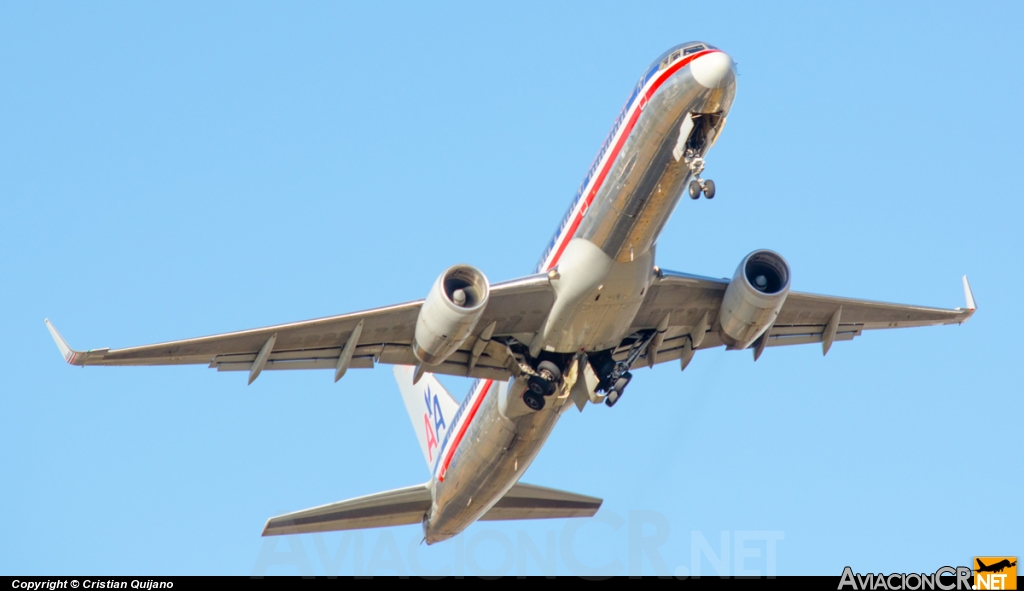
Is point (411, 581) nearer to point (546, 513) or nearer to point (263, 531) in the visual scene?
point (263, 531)

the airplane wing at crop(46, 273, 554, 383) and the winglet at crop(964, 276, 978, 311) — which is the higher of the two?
the winglet at crop(964, 276, 978, 311)

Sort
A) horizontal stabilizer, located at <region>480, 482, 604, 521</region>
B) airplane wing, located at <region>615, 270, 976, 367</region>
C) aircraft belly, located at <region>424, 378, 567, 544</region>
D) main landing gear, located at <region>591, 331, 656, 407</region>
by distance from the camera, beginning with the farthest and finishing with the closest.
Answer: horizontal stabilizer, located at <region>480, 482, 604, 521</region>
aircraft belly, located at <region>424, 378, 567, 544</region>
airplane wing, located at <region>615, 270, 976, 367</region>
main landing gear, located at <region>591, 331, 656, 407</region>

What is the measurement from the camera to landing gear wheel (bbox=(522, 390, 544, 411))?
3309 centimetres

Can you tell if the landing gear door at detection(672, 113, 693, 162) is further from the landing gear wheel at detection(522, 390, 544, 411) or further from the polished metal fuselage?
the landing gear wheel at detection(522, 390, 544, 411)

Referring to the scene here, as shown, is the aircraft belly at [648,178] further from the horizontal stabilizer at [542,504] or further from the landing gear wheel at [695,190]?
the horizontal stabilizer at [542,504]

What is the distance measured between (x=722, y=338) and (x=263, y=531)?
12968 mm

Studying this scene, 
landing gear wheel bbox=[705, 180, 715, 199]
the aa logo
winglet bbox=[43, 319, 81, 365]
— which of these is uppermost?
landing gear wheel bbox=[705, 180, 715, 199]

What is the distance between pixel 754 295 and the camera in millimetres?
32219

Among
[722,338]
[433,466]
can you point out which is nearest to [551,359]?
[722,338]

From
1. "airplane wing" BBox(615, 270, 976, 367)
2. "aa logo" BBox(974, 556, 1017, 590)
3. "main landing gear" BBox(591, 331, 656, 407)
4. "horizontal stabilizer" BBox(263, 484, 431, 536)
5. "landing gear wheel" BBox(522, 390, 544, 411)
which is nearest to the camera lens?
"aa logo" BBox(974, 556, 1017, 590)

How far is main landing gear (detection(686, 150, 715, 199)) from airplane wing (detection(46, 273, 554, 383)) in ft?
14.8

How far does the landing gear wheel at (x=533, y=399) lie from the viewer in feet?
109

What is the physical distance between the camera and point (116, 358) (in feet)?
94.6

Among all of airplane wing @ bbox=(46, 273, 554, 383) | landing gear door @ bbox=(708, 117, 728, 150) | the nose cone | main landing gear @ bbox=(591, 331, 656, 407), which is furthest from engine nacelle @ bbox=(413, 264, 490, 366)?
the nose cone
